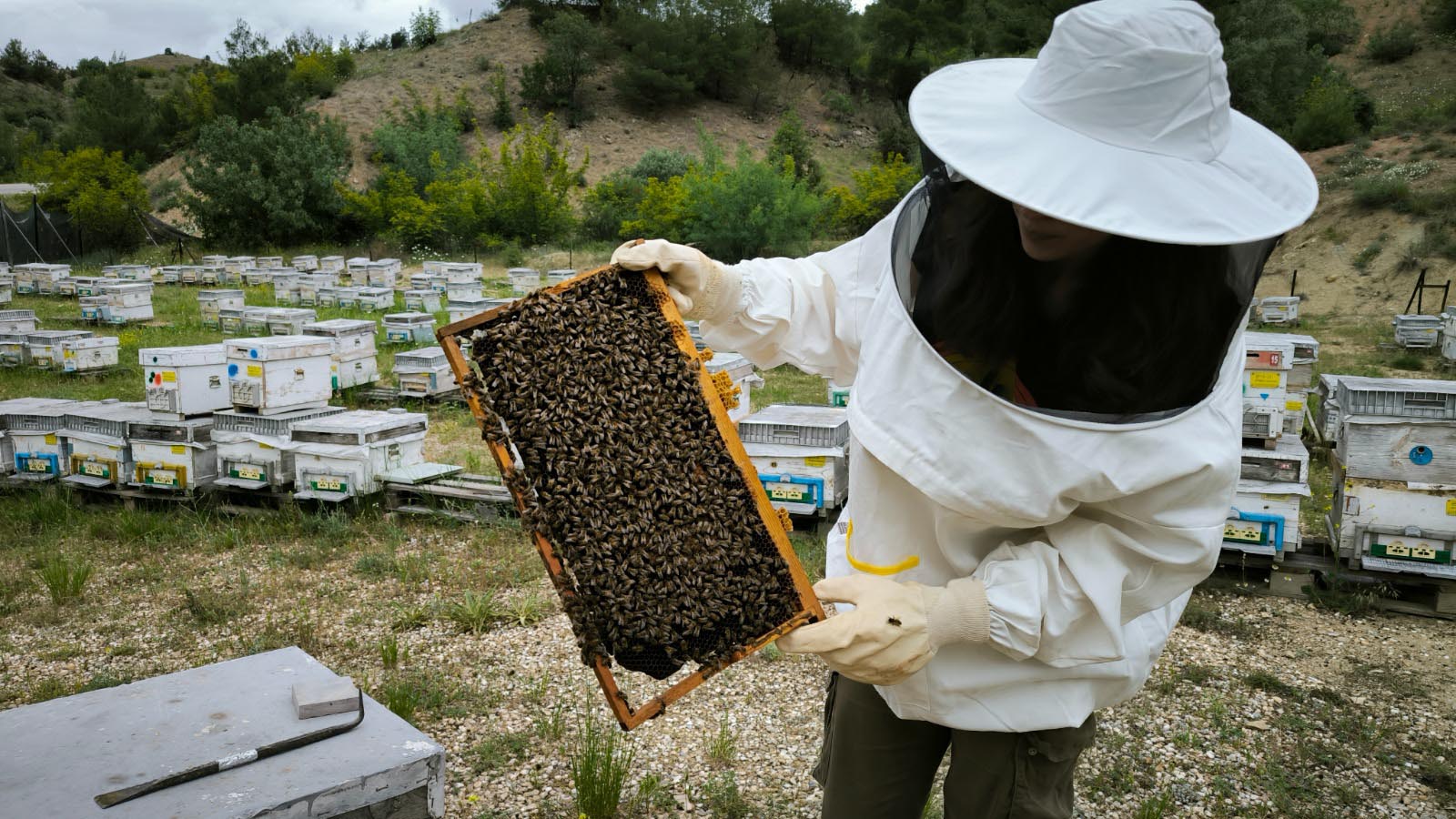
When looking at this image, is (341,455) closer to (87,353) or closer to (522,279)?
(87,353)

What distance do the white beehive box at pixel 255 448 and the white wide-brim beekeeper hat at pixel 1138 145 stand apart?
19.2ft

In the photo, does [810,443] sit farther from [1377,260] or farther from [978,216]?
[1377,260]

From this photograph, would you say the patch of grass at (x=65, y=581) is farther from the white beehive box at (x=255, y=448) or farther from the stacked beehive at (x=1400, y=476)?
the stacked beehive at (x=1400, y=476)

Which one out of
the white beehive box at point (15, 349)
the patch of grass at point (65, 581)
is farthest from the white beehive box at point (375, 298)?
the patch of grass at point (65, 581)

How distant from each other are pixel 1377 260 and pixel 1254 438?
53.8 ft

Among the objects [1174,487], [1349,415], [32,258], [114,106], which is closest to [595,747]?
[1174,487]

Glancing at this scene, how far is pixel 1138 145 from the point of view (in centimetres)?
152

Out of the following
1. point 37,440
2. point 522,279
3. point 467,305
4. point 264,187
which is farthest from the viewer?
point 264,187

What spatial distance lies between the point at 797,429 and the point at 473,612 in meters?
2.28

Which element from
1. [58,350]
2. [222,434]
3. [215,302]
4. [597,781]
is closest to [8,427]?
[222,434]

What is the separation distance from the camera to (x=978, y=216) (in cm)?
168

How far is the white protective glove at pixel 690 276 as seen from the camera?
2.21 metres

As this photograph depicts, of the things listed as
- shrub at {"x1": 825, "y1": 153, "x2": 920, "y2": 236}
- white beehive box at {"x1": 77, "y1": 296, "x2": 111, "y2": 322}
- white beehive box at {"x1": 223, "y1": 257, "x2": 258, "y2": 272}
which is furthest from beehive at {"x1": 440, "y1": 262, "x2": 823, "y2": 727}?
shrub at {"x1": 825, "y1": 153, "x2": 920, "y2": 236}

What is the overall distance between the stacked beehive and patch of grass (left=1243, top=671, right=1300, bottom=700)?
1.22 m
